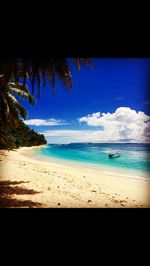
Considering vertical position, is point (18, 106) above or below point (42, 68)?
below

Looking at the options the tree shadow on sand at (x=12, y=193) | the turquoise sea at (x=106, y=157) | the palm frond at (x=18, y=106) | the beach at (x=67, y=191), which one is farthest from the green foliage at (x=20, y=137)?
the tree shadow on sand at (x=12, y=193)

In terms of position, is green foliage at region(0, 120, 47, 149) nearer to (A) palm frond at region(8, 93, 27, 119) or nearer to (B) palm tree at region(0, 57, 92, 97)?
(A) palm frond at region(8, 93, 27, 119)

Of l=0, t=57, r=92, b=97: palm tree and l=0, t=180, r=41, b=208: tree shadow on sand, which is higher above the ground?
l=0, t=57, r=92, b=97: palm tree

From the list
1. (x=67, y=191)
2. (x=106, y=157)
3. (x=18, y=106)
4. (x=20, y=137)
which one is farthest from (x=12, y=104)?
(x=106, y=157)

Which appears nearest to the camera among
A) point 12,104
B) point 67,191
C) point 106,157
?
point 67,191

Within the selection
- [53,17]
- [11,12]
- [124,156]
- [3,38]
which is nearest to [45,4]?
[53,17]

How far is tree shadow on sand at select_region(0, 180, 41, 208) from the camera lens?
424cm

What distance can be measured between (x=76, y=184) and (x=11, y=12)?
4040 millimetres

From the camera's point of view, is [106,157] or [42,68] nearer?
[42,68]

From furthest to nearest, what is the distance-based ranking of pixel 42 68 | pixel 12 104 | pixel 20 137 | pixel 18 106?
pixel 20 137 → pixel 18 106 → pixel 12 104 → pixel 42 68

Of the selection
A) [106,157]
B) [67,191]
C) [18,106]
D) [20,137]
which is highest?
[18,106]

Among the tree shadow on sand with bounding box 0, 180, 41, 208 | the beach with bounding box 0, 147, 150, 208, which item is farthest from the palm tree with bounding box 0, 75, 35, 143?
the tree shadow on sand with bounding box 0, 180, 41, 208

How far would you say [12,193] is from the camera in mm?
4906

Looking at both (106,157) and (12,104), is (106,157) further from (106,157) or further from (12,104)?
(12,104)
